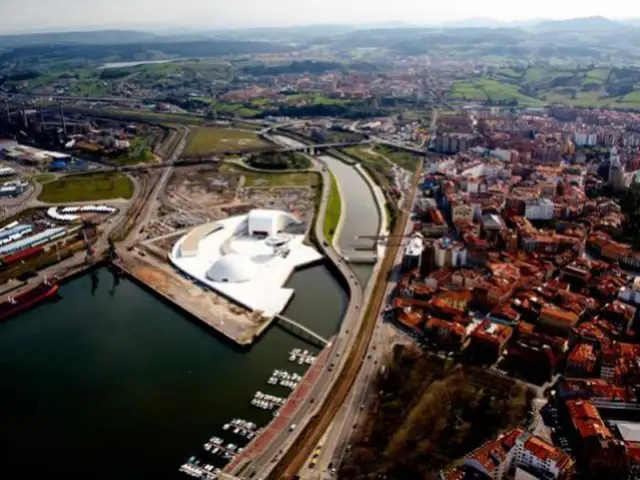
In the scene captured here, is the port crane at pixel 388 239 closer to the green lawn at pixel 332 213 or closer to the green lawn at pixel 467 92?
the green lawn at pixel 332 213

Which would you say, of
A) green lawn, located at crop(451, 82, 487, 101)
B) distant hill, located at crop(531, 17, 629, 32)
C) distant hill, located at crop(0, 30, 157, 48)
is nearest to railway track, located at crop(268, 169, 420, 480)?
green lawn, located at crop(451, 82, 487, 101)

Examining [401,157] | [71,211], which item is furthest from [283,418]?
[401,157]

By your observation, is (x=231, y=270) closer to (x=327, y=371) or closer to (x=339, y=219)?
(x=327, y=371)

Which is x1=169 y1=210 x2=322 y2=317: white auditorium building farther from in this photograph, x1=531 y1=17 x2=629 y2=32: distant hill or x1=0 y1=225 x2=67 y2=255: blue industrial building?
x1=531 y1=17 x2=629 y2=32: distant hill

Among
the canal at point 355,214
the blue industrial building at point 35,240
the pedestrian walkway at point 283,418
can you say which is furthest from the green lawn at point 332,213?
the blue industrial building at point 35,240

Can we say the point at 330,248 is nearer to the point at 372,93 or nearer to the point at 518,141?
the point at 518,141

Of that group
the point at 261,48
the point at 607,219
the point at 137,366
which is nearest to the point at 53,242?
the point at 137,366
